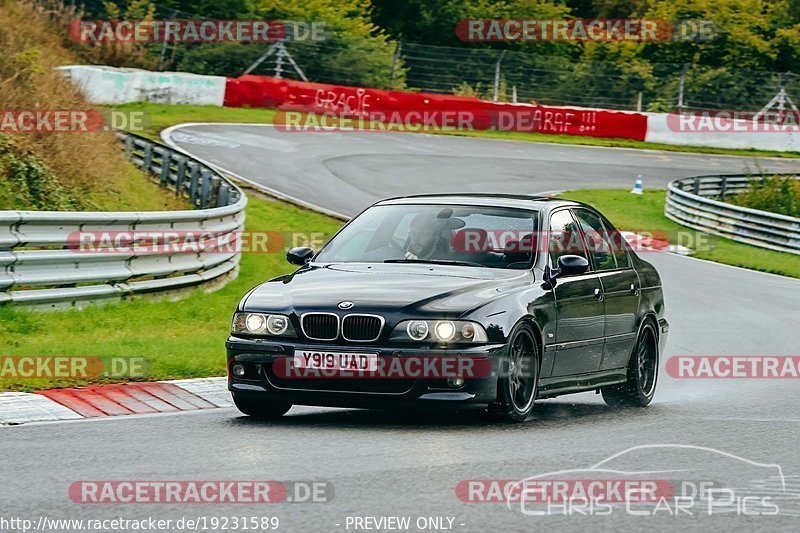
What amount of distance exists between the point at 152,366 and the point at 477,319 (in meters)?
3.46

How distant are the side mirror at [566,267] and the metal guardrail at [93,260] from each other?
5503 mm

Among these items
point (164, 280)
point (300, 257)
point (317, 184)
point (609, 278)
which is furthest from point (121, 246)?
point (317, 184)

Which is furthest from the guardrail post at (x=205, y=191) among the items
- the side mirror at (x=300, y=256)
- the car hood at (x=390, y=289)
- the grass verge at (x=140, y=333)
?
the car hood at (x=390, y=289)

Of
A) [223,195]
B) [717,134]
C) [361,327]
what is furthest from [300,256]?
[717,134]

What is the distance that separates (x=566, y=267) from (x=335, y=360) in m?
1.94

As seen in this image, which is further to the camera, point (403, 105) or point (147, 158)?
point (403, 105)

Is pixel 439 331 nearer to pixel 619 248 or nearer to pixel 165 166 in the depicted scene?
pixel 619 248

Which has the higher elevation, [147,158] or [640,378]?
[640,378]

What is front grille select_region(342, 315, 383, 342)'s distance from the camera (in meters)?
8.83

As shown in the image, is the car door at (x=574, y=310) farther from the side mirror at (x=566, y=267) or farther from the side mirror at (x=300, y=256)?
the side mirror at (x=300, y=256)

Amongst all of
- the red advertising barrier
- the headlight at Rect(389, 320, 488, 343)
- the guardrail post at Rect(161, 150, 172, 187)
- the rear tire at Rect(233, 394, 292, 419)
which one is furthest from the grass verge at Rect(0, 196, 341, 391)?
the red advertising barrier

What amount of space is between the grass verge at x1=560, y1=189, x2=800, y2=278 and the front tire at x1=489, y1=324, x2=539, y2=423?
18569 mm

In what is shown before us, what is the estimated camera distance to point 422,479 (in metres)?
7.11

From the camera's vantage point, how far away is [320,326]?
29.3ft
